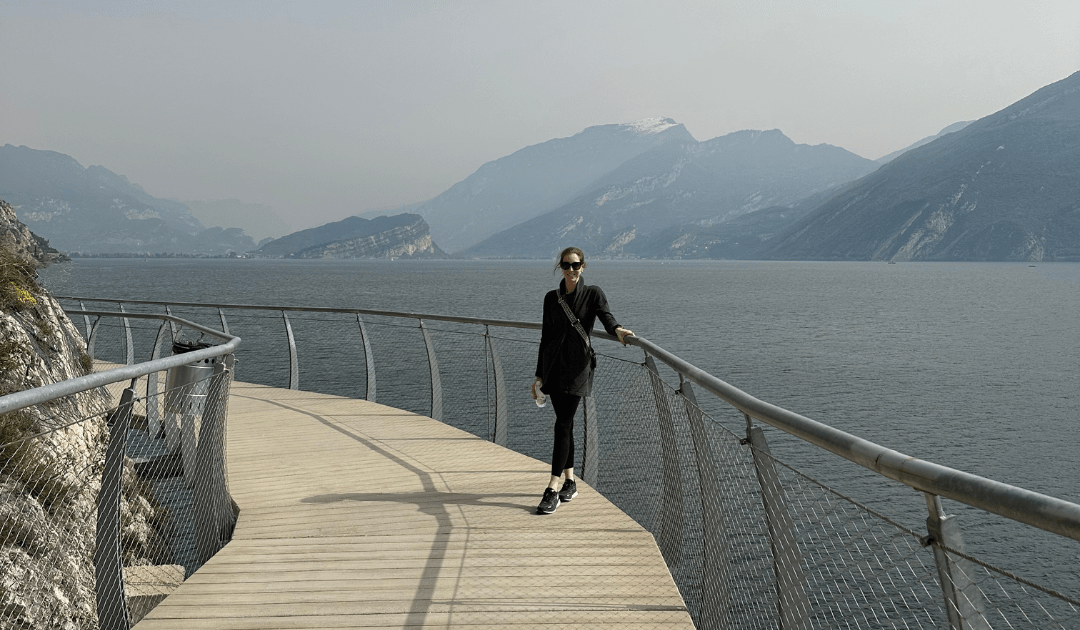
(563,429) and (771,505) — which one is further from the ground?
(771,505)

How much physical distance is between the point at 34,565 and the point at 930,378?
32.5 meters

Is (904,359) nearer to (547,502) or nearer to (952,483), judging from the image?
(547,502)

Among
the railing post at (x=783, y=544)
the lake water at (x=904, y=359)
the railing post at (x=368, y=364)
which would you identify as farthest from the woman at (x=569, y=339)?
the lake water at (x=904, y=359)

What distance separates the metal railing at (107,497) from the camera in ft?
10.1

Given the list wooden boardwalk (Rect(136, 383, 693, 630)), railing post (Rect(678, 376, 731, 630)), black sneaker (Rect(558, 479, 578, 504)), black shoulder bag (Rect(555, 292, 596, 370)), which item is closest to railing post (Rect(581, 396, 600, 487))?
wooden boardwalk (Rect(136, 383, 693, 630))

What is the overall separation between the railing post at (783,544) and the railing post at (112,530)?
2190 mm

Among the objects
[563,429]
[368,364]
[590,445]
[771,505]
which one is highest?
A: [771,505]

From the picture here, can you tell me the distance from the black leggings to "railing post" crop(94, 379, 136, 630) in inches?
95.8

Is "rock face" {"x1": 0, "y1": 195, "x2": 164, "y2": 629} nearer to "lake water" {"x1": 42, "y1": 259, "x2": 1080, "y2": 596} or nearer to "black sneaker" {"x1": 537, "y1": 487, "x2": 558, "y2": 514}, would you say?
"black sneaker" {"x1": 537, "y1": 487, "x2": 558, "y2": 514}

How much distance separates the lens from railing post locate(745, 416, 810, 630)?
2340 millimetres

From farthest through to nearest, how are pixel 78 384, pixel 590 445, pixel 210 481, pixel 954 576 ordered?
pixel 590 445
pixel 210 481
pixel 78 384
pixel 954 576

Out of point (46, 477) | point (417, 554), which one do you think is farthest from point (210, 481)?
point (46, 477)

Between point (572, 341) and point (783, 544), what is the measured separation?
254 cm

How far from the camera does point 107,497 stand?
120 inches
